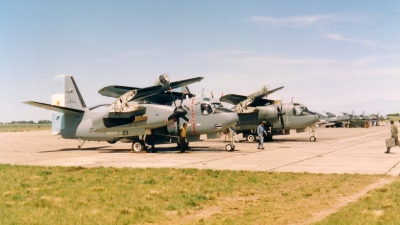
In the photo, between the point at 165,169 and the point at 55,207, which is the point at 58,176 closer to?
the point at 165,169

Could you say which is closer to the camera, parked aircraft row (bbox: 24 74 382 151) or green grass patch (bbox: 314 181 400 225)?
green grass patch (bbox: 314 181 400 225)

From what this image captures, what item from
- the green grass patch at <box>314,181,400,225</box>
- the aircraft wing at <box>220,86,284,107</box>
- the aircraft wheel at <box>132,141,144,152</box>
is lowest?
the green grass patch at <box>314,181,400,225</box>

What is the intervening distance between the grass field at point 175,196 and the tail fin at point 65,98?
1227cm

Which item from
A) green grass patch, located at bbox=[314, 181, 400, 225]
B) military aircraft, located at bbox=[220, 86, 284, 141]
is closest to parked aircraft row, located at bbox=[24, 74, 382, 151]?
military aircraft, located at bbox=[220, 86, 284, 141]

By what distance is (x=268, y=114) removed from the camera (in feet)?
105

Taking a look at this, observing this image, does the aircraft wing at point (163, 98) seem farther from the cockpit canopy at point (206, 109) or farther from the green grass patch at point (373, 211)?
the green grass patch at point (373, 211)

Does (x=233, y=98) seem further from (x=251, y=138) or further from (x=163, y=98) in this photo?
(x=163, y=98)

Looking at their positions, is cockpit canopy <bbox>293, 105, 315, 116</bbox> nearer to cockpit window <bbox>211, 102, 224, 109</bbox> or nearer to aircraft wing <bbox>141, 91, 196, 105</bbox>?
cockpit window <bbox>211, 102, 224, 109</bbox>

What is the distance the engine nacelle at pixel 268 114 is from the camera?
31922 mm

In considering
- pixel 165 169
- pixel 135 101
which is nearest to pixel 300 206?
pixel 165 169

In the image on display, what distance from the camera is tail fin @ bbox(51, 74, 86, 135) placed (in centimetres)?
2559

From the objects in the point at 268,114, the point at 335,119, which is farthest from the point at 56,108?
the point at 335,119

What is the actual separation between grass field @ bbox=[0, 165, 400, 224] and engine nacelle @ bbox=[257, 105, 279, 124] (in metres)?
19.2

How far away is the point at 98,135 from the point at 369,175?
17.4 metres
